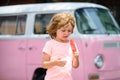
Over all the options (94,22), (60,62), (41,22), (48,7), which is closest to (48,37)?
(41,22)

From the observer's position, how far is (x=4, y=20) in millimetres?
9797

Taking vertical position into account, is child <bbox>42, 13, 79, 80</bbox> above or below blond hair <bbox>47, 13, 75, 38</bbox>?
below

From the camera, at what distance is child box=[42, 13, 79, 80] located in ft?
14.8

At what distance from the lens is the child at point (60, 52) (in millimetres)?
4512

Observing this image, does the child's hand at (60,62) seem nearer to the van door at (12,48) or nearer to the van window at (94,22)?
the van window at (94,22)

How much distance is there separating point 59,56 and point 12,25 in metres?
5.10

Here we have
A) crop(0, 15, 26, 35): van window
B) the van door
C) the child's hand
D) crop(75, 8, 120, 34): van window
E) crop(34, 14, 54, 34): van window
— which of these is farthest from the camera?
crop(0, 15, 26, 35): van window

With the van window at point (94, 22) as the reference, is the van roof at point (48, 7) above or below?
above

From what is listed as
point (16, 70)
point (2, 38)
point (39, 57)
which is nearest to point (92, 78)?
point (39, 57)

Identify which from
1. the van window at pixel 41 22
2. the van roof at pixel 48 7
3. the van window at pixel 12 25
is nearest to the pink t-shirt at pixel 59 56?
the van roof at pixel 48 7

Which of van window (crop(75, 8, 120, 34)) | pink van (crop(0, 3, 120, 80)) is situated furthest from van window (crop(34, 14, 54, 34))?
van window (crop(75, 8, 120, 34))

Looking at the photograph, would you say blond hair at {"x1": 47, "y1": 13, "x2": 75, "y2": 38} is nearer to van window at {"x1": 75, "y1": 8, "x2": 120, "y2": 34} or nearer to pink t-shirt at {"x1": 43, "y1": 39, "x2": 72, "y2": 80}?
pink t-shirt at {"x1": 43, "y1": 39, "x2": 72, "y2": 80}

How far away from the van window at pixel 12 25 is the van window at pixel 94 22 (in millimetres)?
1334

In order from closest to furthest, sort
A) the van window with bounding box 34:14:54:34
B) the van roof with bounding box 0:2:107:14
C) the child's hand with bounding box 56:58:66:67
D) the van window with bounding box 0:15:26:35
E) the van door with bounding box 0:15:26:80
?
the child's hand with bounding box 56:58:66:67, the van roof with bounding box 0:2:107:14, the van window with bounding box 34:14:54:34, the van door with bounding box 0:15:26:80, the van window with bounding box 0:15:26:35
